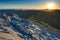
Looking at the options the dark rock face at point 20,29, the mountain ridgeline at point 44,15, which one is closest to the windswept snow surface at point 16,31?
the dark rock face at point 20,29

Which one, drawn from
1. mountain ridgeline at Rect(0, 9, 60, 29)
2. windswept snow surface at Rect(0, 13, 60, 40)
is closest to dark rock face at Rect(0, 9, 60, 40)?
windswept snow surface at Rect(0, 13, 60, 40)

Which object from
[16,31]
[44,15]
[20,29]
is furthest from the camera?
[44,15]

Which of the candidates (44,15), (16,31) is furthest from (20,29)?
(44,15)

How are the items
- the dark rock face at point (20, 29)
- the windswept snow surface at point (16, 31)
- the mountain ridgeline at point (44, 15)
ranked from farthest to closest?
1. the mountain ridgeline at point (44, 15)
2. the dark rock face at point (20, 29)
3. the windswept snow surface at point (16, 31)

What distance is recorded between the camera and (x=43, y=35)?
7.91 meters

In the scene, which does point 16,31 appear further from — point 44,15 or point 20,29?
point 44,15

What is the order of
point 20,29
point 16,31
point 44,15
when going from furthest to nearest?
point 44,15 < point 20,29 < point 16,31

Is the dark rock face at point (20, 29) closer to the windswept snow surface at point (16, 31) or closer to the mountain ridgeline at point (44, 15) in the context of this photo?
the windswept snow surface at point (16, 31)

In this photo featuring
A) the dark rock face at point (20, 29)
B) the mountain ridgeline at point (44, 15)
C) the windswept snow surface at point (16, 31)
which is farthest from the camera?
the mountain ridgeline at point (44, 15)

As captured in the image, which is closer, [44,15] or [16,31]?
[16,31]

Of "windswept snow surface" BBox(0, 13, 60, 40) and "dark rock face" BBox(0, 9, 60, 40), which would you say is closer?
"windswept snow surface" BBox(0, 13, 60, 40)

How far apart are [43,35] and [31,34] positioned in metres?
0.82

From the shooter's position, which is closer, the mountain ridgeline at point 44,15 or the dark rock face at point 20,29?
the dark rock face at point 20,29

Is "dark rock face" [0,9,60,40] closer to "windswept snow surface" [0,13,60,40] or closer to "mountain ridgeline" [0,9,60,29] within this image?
"windswept snow surface" [0,13,60,40]
